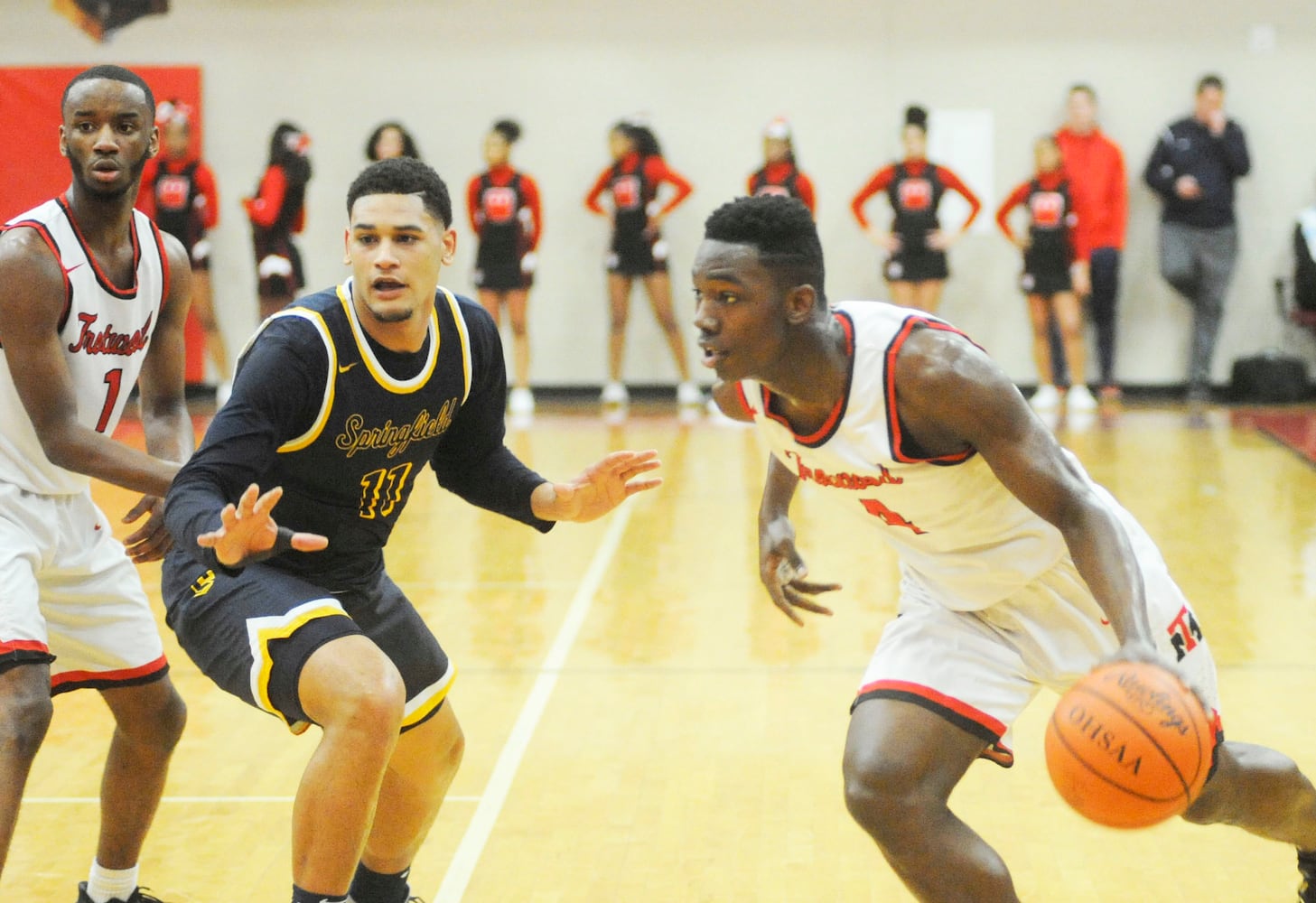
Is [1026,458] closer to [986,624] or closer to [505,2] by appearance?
[986,624]

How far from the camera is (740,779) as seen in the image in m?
4.70

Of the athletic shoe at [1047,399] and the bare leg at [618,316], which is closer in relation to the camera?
the athletic shoe at [1047,399]

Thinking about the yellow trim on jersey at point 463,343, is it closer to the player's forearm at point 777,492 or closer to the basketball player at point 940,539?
the basketball player at point 940,539

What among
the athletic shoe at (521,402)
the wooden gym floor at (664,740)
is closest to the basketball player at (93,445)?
the wooden gym floor at (664,740)

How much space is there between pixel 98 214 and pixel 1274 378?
12431 mm

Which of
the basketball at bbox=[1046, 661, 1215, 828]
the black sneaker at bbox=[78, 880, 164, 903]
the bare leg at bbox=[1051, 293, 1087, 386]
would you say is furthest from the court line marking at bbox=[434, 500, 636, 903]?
the bare leg at bbox=[1051, 293, 1087, 386]

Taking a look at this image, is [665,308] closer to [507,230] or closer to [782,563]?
[507,230]

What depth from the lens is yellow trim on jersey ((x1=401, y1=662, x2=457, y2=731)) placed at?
3535mm

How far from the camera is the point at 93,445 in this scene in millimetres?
3465

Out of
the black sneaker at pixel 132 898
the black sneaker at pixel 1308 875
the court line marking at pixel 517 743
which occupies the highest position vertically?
the black sneaker at pixel 1308 875

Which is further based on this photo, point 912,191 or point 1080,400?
point 912,191

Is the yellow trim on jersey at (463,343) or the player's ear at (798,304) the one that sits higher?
the player's ear at (798,304)

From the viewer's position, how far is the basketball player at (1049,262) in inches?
538

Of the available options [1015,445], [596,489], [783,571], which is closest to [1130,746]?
[1015,445]
